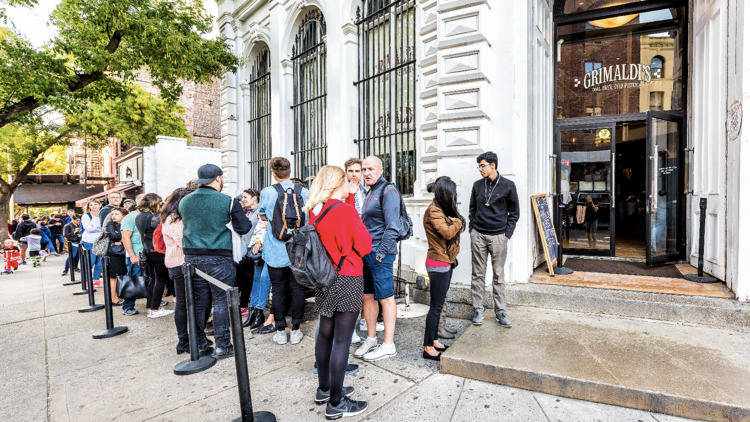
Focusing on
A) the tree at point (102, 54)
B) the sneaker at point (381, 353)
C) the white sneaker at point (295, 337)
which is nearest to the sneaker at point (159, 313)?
the white sneaker at point (295, 337)

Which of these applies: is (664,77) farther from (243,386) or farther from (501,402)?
(243,386)

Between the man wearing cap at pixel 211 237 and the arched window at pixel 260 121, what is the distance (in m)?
7.02

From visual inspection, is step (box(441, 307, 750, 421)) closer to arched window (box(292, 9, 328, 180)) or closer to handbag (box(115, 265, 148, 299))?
handbag (box(115, 265, 148, 299))

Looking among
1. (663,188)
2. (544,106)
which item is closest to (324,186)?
(544,106)

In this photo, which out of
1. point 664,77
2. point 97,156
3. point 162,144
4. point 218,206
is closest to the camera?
point 218,206

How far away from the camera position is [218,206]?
4090mm

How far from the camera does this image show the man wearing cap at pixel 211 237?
4.04 metres

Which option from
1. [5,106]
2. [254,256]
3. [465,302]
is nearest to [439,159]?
[465,302]

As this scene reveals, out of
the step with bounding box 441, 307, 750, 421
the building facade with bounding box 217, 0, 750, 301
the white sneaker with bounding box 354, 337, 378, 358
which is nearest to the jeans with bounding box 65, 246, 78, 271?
the building facade with bounding box 217, 0, 750, 301

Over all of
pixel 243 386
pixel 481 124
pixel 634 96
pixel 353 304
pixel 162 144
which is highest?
pixel 162 144

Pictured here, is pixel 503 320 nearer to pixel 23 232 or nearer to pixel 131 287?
pixel 131 287

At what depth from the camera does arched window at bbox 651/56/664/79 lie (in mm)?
6636

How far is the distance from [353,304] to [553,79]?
615cm

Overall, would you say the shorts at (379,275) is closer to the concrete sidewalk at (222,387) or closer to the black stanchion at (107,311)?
the concrete sidewalk at (222,387)
